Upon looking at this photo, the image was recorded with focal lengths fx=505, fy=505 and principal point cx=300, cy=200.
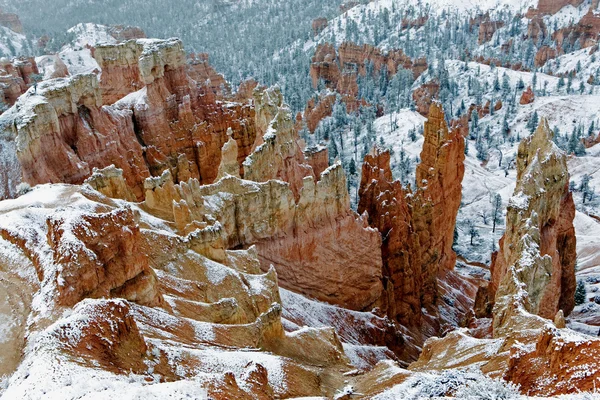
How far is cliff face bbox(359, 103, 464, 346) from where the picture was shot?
3619 cm

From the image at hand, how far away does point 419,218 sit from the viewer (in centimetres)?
3928

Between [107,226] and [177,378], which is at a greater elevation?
[107,226]

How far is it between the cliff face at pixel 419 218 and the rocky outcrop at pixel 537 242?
6.91 metres

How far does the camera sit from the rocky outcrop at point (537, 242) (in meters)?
23.0

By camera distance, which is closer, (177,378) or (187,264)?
(177,378)

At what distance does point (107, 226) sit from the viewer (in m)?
16.0

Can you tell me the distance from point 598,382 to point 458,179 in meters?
35.2

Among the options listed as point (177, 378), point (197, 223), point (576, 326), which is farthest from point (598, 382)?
point (576, 326)

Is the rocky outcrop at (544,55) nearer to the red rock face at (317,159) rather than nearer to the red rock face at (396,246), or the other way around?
the red rock face at (396,246)

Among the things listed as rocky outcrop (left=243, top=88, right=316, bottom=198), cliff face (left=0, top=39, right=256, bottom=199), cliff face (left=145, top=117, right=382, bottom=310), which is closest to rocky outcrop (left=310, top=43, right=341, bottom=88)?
cliff face (left=0, top=39, right=256, bottom=199)

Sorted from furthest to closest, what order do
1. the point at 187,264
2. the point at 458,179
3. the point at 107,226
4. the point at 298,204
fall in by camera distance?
the point at 458,179 → the point at 298,204 → the point at 187,264 → the point at 107,226

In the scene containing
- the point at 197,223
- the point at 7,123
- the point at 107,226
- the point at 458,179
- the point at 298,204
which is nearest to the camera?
the point at 107,226

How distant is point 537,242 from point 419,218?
13.8m

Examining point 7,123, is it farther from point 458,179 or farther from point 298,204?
point 458,179
